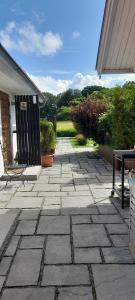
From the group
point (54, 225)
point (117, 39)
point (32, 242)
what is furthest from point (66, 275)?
point (117, 39)

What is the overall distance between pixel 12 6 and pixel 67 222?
7470 mm

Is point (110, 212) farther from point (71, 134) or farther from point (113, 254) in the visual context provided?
point (71, 134)

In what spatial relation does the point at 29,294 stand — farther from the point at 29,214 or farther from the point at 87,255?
the point at 29,214

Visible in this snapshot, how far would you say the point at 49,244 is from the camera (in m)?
3.41

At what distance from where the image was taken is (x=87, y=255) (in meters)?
3.13

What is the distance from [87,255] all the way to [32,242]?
2.20 ft

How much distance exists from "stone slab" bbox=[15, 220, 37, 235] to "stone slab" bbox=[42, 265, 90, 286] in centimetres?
92

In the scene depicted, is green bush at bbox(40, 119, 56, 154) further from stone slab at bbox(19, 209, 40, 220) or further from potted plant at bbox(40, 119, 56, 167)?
stone slab at bbox(19, 209, 40, 220)

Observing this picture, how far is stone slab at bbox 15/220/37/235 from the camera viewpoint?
376 cm

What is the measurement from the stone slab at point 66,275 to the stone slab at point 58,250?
0.44ft

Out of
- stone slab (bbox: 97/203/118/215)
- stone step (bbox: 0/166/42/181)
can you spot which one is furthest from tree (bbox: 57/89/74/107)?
stone slab (bbox: 97/203/118/215)

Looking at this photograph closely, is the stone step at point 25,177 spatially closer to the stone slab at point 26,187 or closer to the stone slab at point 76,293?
the stone slab at point 26,187

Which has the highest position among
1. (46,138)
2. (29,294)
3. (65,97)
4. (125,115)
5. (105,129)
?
(65,97)

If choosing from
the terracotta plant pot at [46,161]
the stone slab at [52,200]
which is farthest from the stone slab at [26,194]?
the terracotta plant pot at [46,161]
